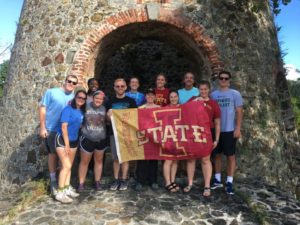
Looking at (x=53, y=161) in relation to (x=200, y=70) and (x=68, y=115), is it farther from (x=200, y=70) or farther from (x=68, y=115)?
(x=200, y=70)

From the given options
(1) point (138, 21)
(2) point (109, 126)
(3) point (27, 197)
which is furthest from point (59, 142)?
(1) point (138, 21)

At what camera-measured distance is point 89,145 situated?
18.8ft

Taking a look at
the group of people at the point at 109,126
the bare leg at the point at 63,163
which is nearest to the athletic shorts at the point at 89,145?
the group of people at the point at 109,126

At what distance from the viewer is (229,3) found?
8047 millimetres

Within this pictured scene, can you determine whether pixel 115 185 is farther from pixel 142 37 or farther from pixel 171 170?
pixel 142 37

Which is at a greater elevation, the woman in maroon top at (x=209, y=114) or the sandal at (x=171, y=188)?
the woman in maroon top at (x=209, y=114)

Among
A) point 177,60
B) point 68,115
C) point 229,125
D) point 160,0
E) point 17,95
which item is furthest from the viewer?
point 177,60

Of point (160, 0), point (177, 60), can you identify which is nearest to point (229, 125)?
point (160, 0)

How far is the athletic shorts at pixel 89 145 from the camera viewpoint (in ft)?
18.7

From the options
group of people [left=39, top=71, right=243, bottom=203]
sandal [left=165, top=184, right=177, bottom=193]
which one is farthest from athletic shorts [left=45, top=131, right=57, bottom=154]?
sandal [left=165, top=184, right=177, bottom=193]

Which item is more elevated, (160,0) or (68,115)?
(160,0)

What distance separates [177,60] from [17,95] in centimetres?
622

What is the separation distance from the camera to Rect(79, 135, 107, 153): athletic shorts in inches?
225

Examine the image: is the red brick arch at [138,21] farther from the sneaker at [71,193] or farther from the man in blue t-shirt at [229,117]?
the sneaker at [71,193]
